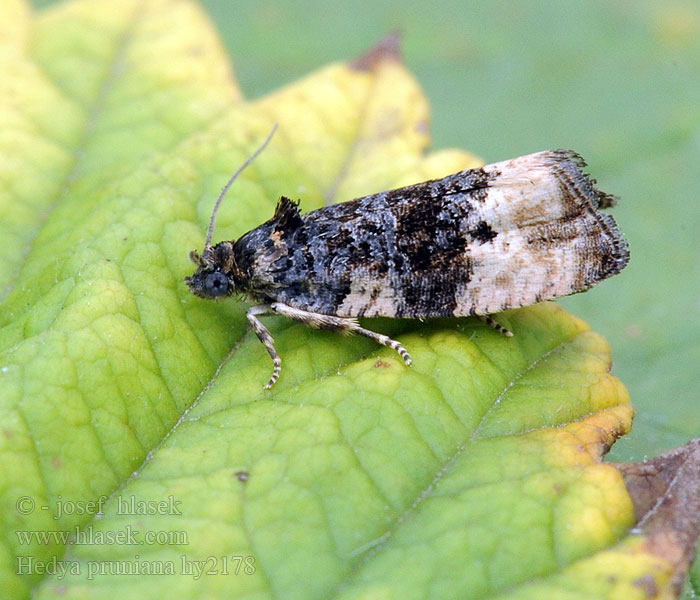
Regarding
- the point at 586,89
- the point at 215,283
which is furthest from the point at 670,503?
the point at 586,89

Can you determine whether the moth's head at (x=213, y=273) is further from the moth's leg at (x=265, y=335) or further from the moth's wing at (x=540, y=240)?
the moth's wing at (x=540, y=240)

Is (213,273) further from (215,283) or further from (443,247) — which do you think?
(443,247)

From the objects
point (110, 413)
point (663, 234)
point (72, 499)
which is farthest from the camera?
point (663, 234)

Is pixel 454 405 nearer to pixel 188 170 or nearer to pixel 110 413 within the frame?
pixel 110 413

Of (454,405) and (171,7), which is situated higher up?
(171,7)

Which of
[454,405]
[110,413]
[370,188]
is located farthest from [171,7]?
[454,405]

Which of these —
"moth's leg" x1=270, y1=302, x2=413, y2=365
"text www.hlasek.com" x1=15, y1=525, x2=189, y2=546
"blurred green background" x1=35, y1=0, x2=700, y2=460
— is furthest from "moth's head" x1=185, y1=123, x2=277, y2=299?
"blurred green background" x1=35, y1=0, x2=700, y2=460

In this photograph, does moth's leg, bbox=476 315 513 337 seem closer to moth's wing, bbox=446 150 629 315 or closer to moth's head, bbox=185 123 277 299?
moth's wing, bbox=446 150 629 315
